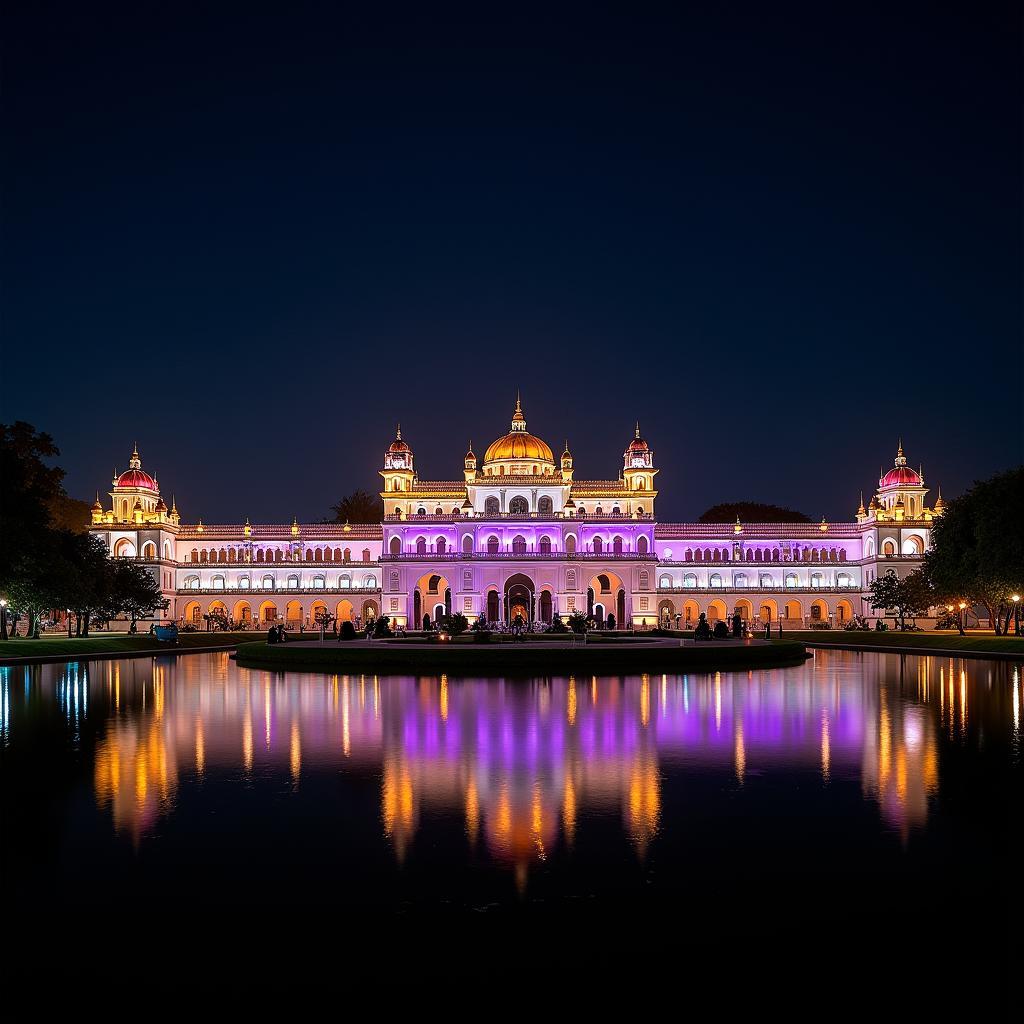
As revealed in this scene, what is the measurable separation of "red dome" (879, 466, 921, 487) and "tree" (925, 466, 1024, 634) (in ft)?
99.5

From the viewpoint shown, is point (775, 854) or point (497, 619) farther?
point (497, 619)

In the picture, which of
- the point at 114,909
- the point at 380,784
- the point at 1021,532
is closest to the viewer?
the point at 114,909

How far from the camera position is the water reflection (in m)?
10.8

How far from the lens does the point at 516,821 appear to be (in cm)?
1022

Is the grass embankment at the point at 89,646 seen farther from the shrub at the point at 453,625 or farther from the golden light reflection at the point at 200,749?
the golden light reflection at the point at 200,749

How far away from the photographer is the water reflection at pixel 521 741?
10.8m

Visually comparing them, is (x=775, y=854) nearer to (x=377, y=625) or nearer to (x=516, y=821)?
(x=516, y=821)

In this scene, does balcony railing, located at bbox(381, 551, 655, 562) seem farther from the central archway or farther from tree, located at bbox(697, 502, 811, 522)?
tree, located at bbox(697, 502, 811, 522)

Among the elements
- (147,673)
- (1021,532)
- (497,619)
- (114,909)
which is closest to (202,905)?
(114,909)

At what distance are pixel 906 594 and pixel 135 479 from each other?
65.9 m

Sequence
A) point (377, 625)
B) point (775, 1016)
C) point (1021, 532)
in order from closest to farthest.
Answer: point (775, 1016), point (1021, 532), point (377, 625)

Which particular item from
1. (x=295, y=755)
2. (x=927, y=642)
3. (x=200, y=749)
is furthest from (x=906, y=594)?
(x=200, y=749)

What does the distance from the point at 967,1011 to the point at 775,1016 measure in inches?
49.6

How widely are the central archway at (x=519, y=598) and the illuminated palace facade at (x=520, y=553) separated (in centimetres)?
16
